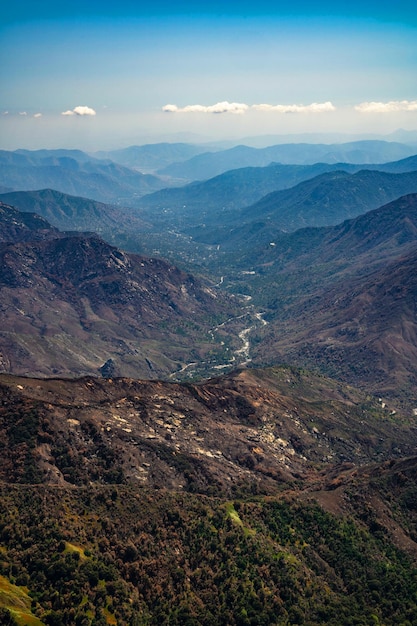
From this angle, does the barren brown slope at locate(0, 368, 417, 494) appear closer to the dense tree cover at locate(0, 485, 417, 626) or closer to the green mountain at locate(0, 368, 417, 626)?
the green mountain at locate(0, 368, 417, 626)

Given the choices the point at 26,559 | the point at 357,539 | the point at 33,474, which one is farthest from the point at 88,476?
the point at 357,539

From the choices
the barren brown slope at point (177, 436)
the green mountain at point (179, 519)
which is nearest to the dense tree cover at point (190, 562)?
the green mountain at point (179, 519)

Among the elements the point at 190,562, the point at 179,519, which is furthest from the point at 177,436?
the point at 190,562

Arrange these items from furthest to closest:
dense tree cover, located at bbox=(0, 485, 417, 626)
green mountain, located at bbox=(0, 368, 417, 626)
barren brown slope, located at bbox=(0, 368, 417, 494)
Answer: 1. barren brown slope, located at bbox=(0, 368, 417, 494)
2. green mountain, located at bbox=(0, 368, 417, 626)
3. dense tree cover, located at bbox=(0, 485, 417, 626)

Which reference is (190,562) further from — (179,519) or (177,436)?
(177,436)

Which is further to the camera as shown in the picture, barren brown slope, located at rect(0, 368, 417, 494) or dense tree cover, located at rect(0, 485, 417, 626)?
barren brown slope, located at rect(0, 368, 417, 494)

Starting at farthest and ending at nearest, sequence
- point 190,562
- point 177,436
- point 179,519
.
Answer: point 177,436, point 179,519, point 190,562

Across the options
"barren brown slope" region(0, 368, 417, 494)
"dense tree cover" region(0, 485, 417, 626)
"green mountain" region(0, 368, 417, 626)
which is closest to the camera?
"dense tree cover" region(0, 485, 417, 626)

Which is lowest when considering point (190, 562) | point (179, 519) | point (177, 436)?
point (177, 436)

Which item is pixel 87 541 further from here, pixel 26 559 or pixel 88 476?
pixel 88 476

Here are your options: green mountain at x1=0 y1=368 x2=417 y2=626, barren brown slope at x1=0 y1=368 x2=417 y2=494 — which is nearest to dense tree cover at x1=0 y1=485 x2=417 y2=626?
green mountain at x1=0 y1=368 x2=417 y2=626
